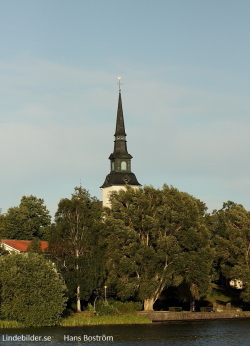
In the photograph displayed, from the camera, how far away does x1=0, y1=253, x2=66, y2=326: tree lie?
52656 mm

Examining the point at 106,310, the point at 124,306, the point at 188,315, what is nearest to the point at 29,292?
the point at 106,310

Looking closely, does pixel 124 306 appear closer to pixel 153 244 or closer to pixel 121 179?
pixel 153 244

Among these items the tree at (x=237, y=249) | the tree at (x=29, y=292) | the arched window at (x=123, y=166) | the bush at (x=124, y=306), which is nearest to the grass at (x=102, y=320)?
the bush at (x=124, y=306)

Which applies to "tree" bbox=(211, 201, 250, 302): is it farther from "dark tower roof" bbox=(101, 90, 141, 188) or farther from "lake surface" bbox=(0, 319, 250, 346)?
"dark tower roof" bbox=(101, 90, 141, 188)

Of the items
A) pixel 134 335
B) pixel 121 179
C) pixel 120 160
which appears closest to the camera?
pixel 134 335

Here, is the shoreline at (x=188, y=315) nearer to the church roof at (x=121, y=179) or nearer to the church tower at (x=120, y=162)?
the church roof at (x=121, y=179)

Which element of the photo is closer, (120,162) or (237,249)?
(237,249)

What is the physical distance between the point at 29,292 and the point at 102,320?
8.89 metres

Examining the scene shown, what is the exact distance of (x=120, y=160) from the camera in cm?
10781

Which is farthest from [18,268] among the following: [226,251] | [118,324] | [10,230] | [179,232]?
[10,230]

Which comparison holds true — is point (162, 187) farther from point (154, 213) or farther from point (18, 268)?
point (18, 268)

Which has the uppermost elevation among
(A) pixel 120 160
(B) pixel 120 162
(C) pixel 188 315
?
(A) pixel 120 160

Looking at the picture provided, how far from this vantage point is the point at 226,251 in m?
78.6

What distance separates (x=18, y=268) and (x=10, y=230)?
144 feet
